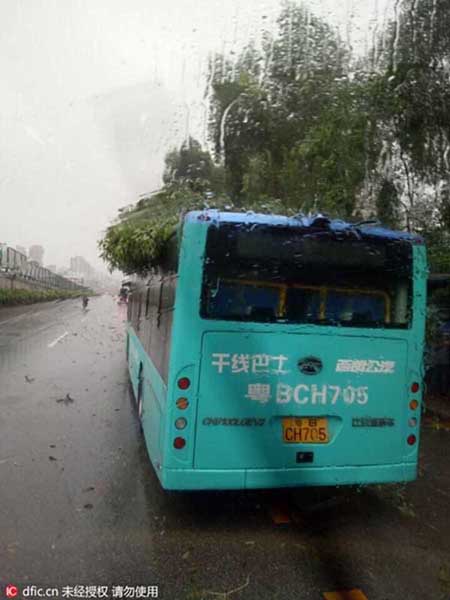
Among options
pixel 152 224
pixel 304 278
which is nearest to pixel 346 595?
pixel 304 278

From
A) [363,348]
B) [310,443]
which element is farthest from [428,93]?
[310,443]

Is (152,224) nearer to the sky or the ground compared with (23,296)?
nearer to the sky

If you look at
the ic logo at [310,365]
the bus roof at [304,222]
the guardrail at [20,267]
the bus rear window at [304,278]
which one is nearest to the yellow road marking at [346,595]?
the ic logo at [310,365]

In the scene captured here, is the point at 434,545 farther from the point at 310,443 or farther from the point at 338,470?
the point at 310,443

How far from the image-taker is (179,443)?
3.79 meters

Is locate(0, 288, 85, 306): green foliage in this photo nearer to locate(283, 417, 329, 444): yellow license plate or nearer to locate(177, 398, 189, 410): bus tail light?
locate(177, 398, 189, 410): bus tail light

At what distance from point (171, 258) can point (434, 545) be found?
3255 millimetres

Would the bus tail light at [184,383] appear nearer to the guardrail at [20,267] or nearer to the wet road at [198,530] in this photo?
the wet road at [198,530]

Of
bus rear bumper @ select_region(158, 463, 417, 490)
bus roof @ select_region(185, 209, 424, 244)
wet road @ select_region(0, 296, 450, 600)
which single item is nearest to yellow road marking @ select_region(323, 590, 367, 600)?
wet road @ select_region(0, 296, 450, 600)

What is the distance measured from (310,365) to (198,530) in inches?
65.6

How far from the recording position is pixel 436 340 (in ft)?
30.3

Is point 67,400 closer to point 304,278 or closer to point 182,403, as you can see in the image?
point 182,403

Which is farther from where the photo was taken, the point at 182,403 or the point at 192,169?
the point at 192,169

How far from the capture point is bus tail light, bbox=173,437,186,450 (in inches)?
149
